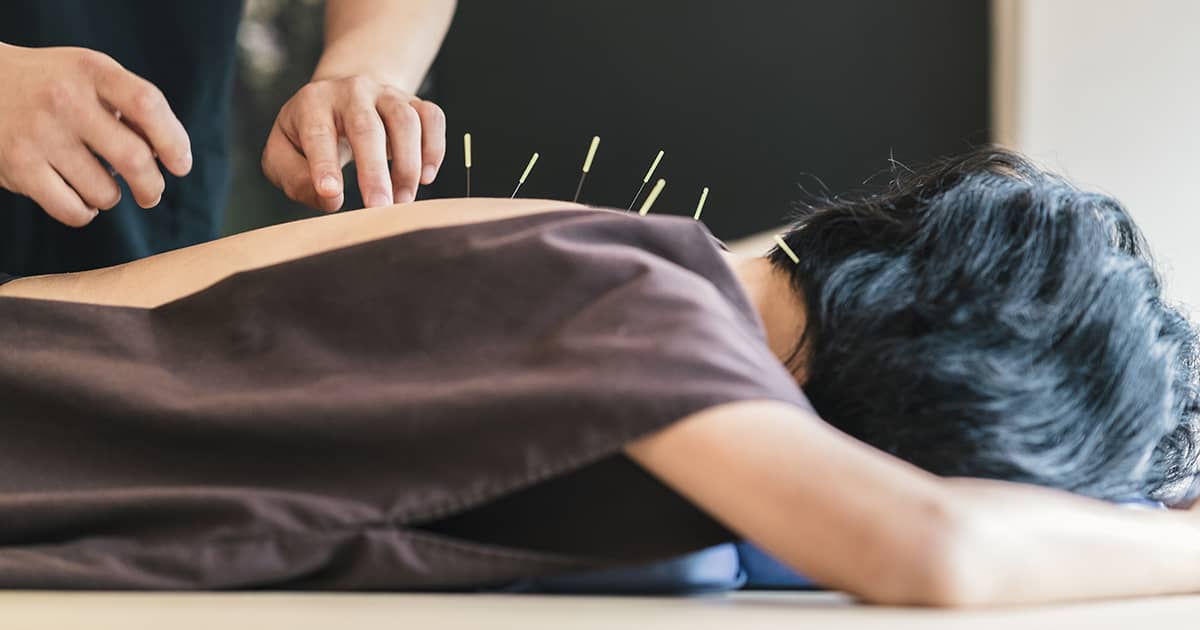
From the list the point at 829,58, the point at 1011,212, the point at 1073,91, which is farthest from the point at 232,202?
the point at 1011,212

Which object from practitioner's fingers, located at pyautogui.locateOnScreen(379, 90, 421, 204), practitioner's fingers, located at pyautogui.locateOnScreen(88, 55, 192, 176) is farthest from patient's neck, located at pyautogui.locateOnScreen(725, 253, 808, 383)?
practitioner's fingers, located at pyautogui.locateOnScreen(88, 55, 192, 176)

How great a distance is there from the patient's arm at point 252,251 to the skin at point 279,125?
6cm

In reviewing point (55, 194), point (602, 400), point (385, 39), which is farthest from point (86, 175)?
point (385, 39)

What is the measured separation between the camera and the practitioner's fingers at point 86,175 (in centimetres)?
92

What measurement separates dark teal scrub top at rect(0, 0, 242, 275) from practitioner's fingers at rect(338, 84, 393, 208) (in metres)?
0.63

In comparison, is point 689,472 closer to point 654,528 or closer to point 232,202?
point 654,528

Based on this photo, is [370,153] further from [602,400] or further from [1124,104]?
[1124,104]

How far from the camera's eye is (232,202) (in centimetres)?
291

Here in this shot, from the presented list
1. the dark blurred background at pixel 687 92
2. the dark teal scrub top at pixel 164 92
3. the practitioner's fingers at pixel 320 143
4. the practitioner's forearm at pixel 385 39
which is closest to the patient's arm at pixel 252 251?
the practitioner's fingers at pixel 320 143

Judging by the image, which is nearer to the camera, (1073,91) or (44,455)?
(44,455)

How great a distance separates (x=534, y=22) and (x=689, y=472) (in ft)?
7.48

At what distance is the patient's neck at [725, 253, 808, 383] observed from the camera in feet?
2.97

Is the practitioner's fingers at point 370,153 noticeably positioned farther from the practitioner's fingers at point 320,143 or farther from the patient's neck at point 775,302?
the patient's neck at point 775,302

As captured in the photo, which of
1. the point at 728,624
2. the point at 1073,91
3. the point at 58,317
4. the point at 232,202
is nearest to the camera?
the point at 728,624
